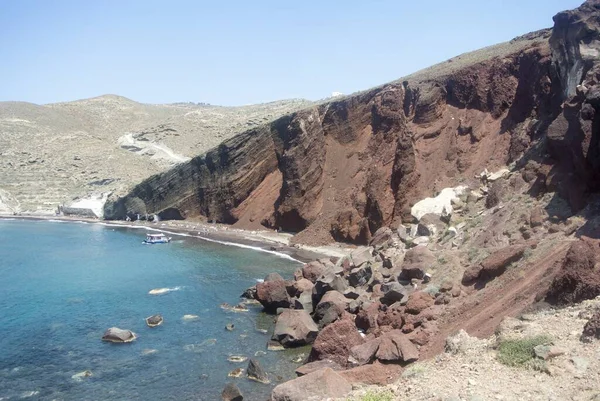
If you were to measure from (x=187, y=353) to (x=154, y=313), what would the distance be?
8.59m

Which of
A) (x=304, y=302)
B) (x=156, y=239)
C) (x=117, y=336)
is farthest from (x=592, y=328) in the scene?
(x=156, y=239)

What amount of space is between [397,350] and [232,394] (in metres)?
7.36

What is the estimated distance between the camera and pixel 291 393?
58.5 feet

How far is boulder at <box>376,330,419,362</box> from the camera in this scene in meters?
20.6

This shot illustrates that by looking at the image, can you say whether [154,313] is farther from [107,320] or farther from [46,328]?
[46,328]

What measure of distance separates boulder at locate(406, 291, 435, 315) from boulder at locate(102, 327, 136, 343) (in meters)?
16.1

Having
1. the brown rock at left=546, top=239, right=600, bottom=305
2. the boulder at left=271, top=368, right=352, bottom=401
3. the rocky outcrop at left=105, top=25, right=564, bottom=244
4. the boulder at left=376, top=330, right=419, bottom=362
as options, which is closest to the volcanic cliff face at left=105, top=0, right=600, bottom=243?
the rocky outcrop at left=105, top=25, right=564, bottom=244

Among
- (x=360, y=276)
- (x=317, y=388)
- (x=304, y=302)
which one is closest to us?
(x=317, y=388)

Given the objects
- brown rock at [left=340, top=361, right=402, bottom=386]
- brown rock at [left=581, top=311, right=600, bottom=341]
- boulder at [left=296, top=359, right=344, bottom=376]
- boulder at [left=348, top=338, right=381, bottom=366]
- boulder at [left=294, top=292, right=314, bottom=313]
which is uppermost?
brown rock at [left=581, top=311, right=600, bottom=341]

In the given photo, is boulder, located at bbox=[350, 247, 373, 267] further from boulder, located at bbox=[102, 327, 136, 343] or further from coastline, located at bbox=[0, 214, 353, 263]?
boulder, located at bbox=[102, 327, 136, 343]

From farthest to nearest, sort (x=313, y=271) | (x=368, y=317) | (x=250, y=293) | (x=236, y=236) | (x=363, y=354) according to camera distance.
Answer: (x=236, y=236) → (x=313, y=271) → (x=250, y=293) → (x=368, y=317) → (x=363, y=354)

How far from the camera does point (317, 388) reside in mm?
17531

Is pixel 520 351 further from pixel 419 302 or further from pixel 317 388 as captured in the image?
pixel 419 302

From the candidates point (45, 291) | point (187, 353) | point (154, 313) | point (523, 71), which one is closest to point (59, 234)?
point (45, 291)
